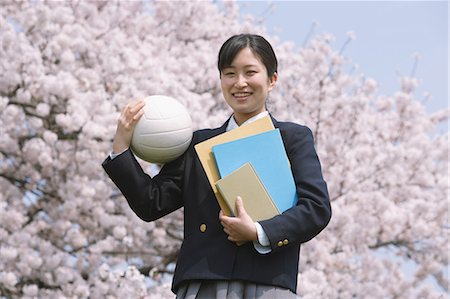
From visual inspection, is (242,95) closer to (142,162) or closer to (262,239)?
(262,239)

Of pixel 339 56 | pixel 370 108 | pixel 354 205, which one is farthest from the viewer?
pixel 370 108

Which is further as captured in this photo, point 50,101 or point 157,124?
point 50,101

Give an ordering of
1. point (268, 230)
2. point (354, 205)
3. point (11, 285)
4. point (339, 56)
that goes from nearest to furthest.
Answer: point (268, 230)
point (11, 285)
point (354, 205)
point (339, 56)

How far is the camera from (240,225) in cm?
218

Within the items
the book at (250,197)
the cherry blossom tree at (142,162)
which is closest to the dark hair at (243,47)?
the book at (250,197)

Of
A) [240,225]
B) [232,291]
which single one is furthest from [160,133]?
[232,291]

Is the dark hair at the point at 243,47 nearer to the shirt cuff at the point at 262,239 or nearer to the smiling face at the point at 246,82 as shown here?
the smiling face at the point at 246,82

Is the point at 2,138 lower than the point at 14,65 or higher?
lower

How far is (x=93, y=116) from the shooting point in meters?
6.09

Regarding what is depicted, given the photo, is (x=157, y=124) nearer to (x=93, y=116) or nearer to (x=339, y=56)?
(x=93, y=116)

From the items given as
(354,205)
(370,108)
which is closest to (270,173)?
(354,205)

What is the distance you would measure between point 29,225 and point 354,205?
120 inches

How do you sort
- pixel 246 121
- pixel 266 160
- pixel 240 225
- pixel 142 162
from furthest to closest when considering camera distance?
pixel 142 162, pixel 246 121, pixel 266 160, pixel 240 225

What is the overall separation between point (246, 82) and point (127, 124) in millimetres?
379
